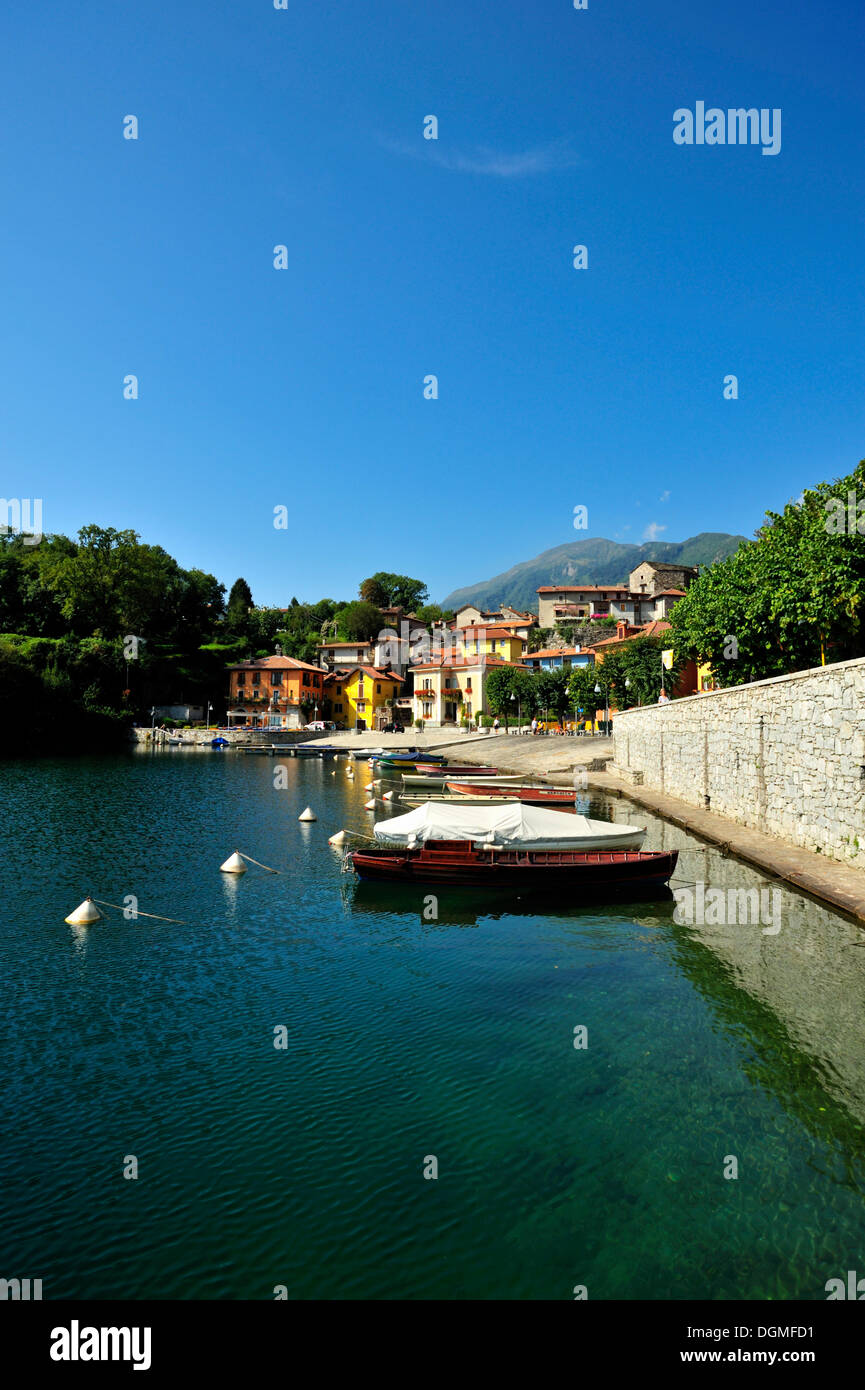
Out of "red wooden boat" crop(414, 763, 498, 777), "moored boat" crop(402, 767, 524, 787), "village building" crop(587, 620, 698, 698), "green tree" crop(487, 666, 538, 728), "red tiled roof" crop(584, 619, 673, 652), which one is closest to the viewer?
"moored boat" crop(402, 767, 524, 787)

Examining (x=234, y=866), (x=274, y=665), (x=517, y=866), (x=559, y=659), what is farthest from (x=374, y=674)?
(x=517, y=866)

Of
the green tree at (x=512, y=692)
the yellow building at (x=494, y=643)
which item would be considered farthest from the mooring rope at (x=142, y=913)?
the yellow building at (x=494, y=643)

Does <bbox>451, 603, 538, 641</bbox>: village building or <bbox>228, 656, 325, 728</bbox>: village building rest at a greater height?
<bbox>451, 603, 538, 641</bbox>: village building

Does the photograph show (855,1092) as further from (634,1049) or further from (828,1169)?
(634,1049)

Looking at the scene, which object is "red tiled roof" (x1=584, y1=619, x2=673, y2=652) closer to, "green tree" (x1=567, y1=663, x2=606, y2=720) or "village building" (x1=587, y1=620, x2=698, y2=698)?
"village building" (x1=587, y1=620, x2=698, y2=698)

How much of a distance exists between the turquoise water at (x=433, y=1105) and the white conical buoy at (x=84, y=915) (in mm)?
683

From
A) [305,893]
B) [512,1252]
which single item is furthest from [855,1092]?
[305,893]

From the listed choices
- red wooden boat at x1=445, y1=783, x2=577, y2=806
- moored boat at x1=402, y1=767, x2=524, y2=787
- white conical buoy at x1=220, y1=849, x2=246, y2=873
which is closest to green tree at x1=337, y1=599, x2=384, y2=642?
moored boat at x1=402, y1=767, x2=524, y2=787

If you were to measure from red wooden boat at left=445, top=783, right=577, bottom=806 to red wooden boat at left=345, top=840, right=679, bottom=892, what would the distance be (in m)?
16.1

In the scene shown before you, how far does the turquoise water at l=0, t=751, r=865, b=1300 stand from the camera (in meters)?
6.76

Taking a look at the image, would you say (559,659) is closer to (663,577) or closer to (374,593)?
(663,577)

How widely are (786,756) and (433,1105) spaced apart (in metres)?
15.9

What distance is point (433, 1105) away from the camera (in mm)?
9305

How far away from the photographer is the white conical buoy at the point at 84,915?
1778 centimetres
